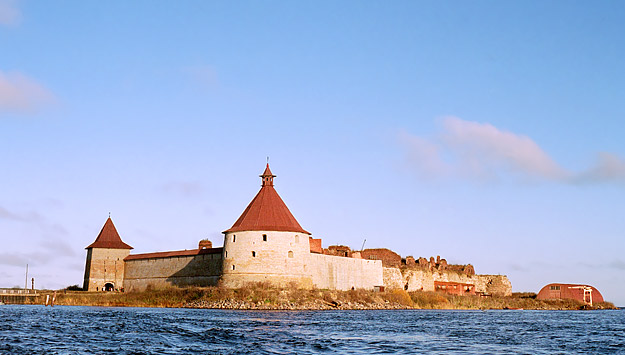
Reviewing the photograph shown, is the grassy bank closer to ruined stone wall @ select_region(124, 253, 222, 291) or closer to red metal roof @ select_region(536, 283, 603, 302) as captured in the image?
ruined stone wall @ select_region(124, 253, 222, 291)

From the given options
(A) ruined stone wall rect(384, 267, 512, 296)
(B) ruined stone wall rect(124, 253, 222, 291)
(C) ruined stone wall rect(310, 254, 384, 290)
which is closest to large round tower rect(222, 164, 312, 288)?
(C) ruined stone wall rect(310, 254, 384, 290)

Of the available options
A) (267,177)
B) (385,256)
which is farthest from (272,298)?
(385,256)

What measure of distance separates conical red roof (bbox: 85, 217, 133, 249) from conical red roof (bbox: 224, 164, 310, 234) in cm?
1810

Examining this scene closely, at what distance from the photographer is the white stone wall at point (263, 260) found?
170 ft

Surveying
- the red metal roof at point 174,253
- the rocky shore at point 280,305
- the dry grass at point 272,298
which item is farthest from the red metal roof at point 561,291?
the red metal roof at point 174,253

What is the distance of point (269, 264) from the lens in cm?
5200

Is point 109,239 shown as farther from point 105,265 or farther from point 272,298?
point 272,298

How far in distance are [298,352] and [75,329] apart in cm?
1139

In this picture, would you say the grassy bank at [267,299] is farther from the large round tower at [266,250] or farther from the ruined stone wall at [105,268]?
the ruined stone wall at [105,268]

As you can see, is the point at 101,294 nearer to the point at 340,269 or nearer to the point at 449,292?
the point at 340,269

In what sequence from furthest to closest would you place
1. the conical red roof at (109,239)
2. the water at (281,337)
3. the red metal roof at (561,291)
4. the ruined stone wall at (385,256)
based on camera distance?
1. the red metal roof at (561,291)
2. the ruined stone wall at (385,256)
3. the conical red roof at (109,239)
4. the water at (281,337)

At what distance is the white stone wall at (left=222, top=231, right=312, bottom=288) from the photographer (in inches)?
2041

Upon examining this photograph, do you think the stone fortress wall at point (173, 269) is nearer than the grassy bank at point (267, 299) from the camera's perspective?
No

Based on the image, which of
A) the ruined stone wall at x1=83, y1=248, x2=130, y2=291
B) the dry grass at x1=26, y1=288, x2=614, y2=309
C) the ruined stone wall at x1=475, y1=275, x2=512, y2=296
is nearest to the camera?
the dry grass at x1=26, y1=288, x2=614, y2=309
